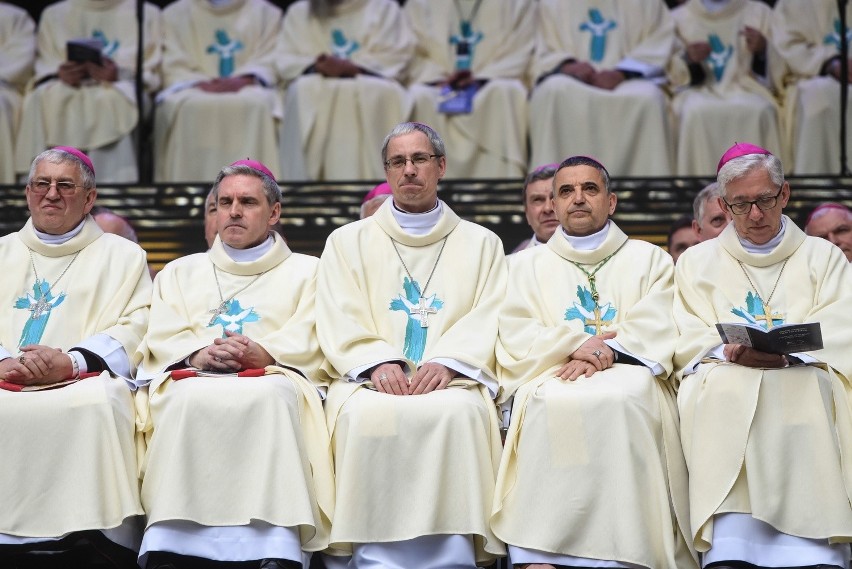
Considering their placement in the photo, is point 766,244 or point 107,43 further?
point 107,43

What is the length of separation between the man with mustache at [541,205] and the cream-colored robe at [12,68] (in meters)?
4.62

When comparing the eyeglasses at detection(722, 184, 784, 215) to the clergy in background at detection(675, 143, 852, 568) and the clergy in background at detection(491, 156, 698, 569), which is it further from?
the clergy in background at detection(491, 156, 698, 569)

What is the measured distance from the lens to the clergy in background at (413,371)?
238 inches

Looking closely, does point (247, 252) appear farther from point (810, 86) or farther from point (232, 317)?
point (810, 86)

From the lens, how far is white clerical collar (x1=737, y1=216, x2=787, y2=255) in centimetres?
683

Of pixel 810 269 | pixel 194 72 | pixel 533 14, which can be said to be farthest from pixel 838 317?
pixel 194 72

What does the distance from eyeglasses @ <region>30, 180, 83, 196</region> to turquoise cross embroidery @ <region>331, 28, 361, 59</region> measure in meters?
4.69

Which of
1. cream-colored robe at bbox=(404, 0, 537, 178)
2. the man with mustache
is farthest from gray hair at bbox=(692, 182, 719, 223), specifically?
cream-colored robe at bbox=(404, 0, 537, 178)

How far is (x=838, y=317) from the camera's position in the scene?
6492 mm

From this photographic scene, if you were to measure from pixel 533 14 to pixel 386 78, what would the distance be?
4.73 ft

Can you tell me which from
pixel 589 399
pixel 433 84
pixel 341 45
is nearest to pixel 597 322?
pixel 589 399

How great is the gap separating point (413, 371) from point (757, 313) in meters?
1.68

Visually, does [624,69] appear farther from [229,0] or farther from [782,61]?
[229,0]

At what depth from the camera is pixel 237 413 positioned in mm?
6137
